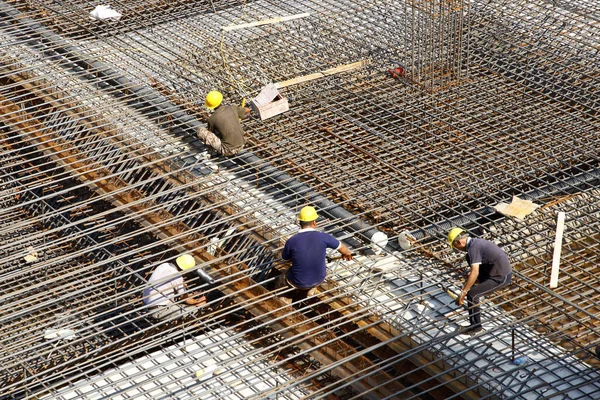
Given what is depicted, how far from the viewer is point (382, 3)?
63.7 ft

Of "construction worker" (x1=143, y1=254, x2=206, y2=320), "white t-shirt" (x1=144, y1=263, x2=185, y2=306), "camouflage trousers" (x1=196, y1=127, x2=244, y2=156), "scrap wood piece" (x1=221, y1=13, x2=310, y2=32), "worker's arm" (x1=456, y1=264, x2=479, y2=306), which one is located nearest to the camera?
"worker's arm" (x1=456, y1=264, x2=479, y2=306)

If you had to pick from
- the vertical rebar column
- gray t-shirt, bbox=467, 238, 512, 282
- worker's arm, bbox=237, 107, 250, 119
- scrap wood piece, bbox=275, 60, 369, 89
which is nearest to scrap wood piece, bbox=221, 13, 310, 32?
scrap wood piece, bbox=275, 60, 369, 89

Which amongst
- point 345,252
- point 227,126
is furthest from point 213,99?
point 345,252

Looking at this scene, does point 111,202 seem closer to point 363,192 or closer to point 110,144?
point 110,144

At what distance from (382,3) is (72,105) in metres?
6.52

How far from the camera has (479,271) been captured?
37.6 ft

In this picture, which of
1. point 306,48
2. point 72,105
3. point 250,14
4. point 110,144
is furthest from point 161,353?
point 250,14

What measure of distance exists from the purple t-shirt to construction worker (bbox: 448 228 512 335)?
1.53 metres

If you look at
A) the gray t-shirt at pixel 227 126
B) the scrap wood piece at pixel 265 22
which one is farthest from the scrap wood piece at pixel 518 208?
the scrap wood piece at pixel 265 22

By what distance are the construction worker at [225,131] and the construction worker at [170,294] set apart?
8.46 ft

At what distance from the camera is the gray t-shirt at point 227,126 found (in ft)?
47.6

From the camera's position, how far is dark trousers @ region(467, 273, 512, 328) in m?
11.3

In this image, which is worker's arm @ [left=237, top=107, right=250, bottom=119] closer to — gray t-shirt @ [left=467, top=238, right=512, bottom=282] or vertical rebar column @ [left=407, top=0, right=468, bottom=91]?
vertical rebar column @ [left=407, top=0, right=468, bottom=91]

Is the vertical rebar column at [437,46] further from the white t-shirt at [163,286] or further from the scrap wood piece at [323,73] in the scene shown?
the white t-shirt at [163,286]
